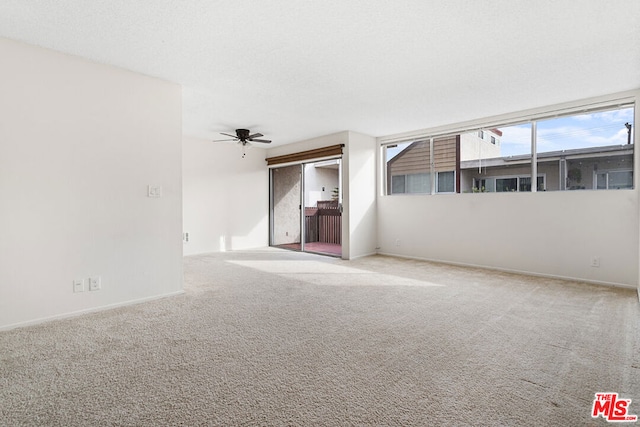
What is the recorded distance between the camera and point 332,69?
3.28m

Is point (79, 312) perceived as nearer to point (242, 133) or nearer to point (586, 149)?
point (242, 133)

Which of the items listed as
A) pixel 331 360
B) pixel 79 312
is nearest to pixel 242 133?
pixel 79 312

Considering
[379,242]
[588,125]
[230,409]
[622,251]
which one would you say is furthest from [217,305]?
[588,125]

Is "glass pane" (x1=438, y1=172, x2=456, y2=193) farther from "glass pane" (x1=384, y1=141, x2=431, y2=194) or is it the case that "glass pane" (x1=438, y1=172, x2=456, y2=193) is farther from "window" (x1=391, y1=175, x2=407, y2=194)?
"window" (x1=391, y1=175, x2=407, y2=194)

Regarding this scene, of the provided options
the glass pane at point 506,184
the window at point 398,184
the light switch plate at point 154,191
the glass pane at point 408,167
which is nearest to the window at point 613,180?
the glass pane at point 506,184

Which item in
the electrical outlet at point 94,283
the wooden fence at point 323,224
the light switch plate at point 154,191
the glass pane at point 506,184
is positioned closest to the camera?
the electrical outlet at point 94,283

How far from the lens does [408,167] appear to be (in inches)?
246

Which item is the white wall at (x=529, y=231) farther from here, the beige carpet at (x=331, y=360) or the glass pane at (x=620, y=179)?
the beige carpet at (x=331, y=360)

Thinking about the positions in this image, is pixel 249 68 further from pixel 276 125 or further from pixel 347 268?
pixel 347 268

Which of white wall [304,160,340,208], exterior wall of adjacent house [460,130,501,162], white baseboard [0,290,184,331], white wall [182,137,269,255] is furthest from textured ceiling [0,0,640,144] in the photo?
white wall [304,160,340,208]

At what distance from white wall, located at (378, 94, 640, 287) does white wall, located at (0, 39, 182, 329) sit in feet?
13.7

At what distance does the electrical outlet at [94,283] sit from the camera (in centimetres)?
306

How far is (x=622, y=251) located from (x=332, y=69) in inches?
165

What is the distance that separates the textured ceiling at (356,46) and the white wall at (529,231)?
4.67 ft
